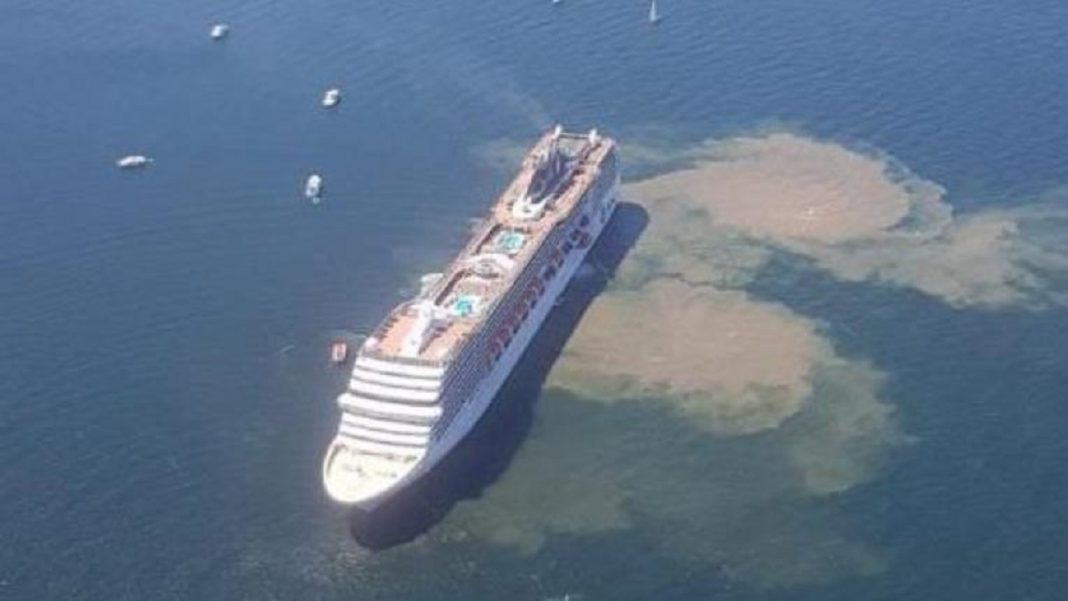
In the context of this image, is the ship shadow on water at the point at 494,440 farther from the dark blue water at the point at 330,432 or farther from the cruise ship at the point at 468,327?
the cruise ship at the point at 468,327

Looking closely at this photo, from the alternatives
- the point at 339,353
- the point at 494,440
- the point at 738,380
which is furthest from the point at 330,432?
the point at 738,380

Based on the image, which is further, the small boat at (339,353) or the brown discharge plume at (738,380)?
the small boat at (339,353)

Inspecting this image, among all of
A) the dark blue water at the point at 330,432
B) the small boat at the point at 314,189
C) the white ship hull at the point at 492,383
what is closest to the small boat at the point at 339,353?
the dark blue water at the point at 330,432

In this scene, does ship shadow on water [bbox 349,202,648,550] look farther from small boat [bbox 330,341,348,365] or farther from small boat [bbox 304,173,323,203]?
small boat [bbox 304,173,323,203]

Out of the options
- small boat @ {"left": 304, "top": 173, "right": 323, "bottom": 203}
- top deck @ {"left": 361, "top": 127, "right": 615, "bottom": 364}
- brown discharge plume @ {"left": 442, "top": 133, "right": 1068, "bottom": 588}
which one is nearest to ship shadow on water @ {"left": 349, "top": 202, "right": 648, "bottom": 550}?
brown discharge plume @ {"left": 442, "top": 133, "right": 1068, "bottom": 588}

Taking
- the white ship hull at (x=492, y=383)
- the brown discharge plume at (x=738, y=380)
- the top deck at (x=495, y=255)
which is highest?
the top deck at (x=495, y=255)

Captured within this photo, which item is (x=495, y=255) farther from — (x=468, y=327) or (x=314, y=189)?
(x=314, y=189)
